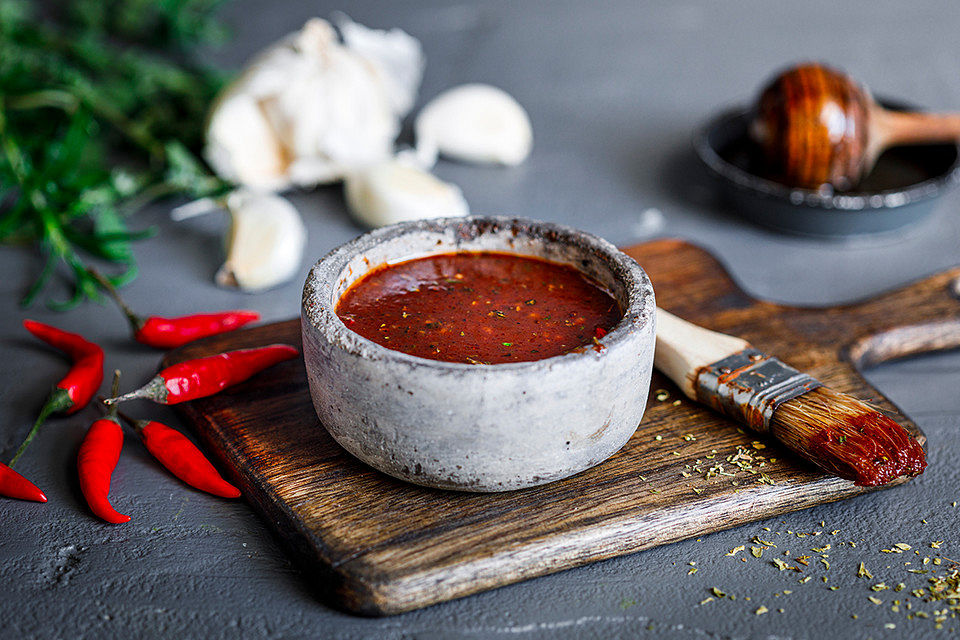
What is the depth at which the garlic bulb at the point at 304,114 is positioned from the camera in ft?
9.04

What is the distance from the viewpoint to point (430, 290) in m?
1.76

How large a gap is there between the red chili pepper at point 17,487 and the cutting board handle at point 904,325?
5.29 feet

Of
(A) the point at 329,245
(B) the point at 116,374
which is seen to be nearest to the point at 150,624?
(B) the point at 116,374

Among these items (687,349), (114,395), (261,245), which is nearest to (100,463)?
(114,395)

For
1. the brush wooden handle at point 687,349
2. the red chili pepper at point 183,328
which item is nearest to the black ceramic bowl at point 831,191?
the brush wooden handle at point 687,349

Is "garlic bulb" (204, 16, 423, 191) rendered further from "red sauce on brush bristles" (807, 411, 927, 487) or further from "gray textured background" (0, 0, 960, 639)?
"red sauce on brush bristles" (807, 411, 927, 487)

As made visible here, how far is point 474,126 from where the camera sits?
3105 millimetres

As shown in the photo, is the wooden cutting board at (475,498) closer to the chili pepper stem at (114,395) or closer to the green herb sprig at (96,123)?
the chili pepper stem at (114,395)

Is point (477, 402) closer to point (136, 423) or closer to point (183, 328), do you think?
point (136, 423)

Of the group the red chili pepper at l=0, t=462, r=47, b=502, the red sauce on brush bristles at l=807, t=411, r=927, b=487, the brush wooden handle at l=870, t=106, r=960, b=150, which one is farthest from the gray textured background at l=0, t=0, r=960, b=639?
the brush wooden handle at l=870, t=106, r=960, b=150

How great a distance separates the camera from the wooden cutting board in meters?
1.47

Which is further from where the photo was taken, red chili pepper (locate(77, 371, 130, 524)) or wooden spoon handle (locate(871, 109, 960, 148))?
wooden spoon handle (locate(871, 109, 960, 148))

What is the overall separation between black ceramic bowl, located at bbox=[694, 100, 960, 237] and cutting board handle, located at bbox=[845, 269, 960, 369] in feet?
1.38

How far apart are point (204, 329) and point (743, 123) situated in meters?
1.83
